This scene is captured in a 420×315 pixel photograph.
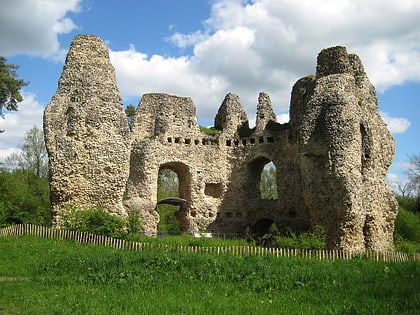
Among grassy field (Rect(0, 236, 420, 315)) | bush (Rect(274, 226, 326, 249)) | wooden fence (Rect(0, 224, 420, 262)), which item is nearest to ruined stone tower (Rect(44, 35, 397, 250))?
bush (Rect(274, 226, 326, 249))

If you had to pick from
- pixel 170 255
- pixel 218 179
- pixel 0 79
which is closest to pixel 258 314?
pixel 170 255

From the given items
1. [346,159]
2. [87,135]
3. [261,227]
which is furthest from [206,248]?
[261,227]

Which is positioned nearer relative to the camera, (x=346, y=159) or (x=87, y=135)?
(x=87, y=135)

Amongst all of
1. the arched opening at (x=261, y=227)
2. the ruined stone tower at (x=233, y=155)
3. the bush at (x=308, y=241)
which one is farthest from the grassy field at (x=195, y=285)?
the arched opening at (x=261, y=227)

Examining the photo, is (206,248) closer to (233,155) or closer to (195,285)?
(195,285)

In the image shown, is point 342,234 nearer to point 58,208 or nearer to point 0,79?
point 58,208

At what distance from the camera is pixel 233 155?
28.6 meters

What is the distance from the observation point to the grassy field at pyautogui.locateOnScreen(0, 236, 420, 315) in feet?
27.5

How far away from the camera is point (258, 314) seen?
7891mm

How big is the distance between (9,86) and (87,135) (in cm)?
1068

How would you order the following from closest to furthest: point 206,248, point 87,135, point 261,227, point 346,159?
1. point 206,248
2. point 87,135
3. point 346,159
4. point 261,227

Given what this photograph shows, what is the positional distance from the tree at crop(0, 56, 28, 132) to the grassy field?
15555mm

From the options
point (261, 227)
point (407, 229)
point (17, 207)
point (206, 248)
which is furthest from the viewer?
point (261, 227)

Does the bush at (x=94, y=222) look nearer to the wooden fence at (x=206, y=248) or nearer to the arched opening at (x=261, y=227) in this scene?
the wooden fence at (x=206, y=248)
